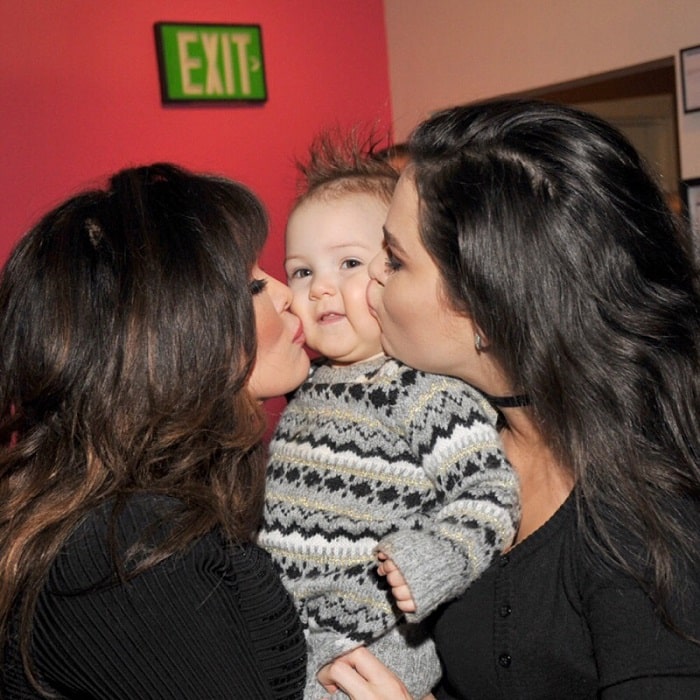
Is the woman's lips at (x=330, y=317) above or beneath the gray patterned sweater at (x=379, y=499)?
above

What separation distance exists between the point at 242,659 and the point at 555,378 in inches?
25.0

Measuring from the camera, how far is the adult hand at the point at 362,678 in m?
1.66

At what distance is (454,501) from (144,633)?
567 millimetres

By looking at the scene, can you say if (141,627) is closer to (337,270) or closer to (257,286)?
(257,286)

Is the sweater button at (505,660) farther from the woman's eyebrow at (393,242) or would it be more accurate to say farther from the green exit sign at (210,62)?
the green exit sign at (210,62)

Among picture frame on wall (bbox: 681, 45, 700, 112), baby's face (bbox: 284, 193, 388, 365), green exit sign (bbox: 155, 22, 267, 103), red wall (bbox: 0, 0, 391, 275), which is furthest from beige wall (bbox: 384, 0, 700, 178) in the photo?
baby's face (bbox: 284, 193, 388, 365)

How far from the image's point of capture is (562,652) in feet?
4.88

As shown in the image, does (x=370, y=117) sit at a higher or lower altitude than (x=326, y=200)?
higher

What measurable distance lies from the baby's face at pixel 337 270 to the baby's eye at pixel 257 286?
Answer: 0.20 meters

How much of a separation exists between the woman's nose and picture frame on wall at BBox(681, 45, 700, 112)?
7.87 feet

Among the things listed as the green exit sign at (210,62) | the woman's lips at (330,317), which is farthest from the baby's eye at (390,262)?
the green exit sign at (210,62)

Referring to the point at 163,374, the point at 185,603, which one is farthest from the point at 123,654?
the point at 163,374

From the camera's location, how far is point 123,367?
1.46 m

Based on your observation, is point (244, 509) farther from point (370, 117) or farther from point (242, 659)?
point (370, 117)
